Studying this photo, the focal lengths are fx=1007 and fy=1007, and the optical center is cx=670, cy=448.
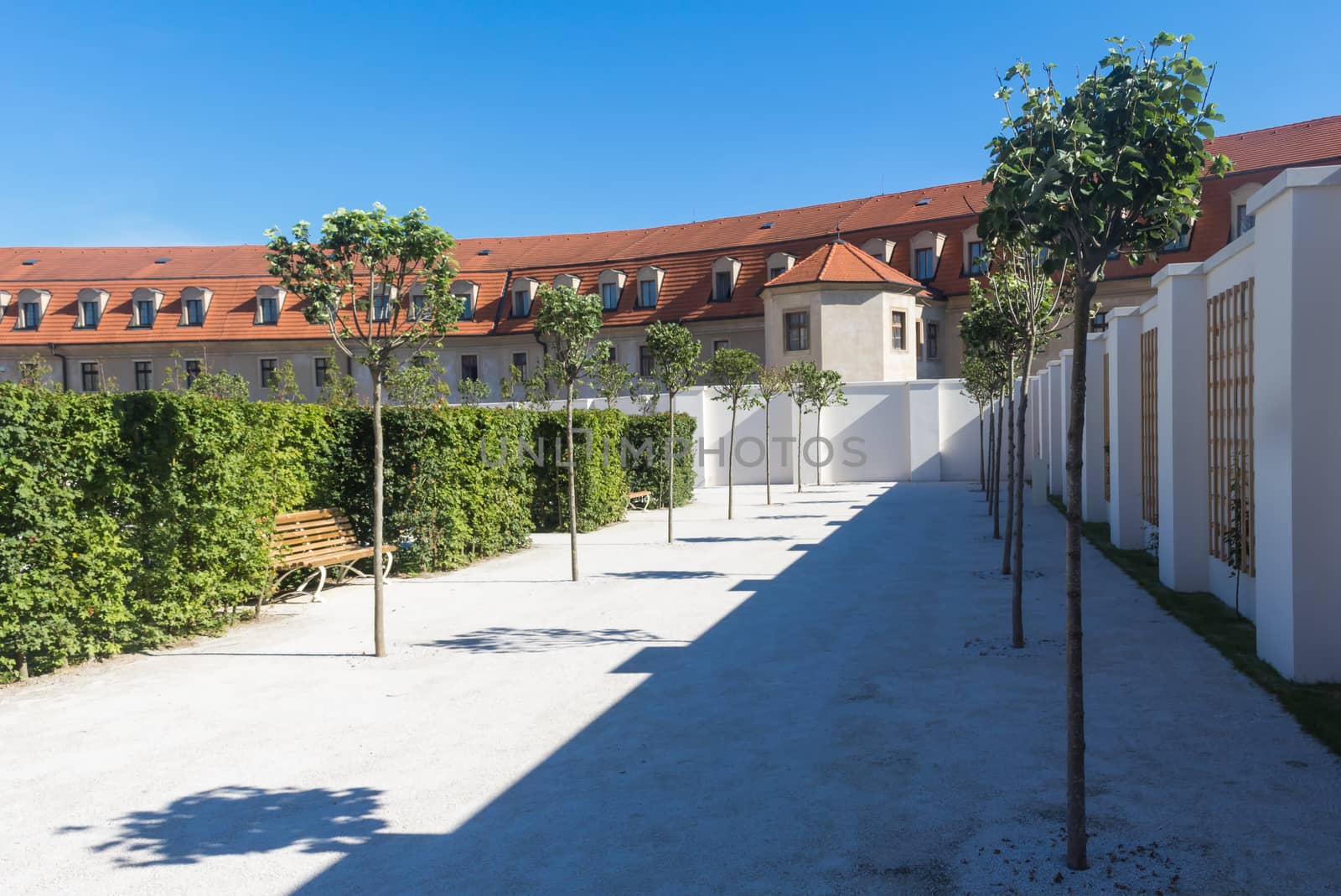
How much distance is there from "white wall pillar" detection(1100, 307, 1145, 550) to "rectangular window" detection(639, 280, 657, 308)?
34877mm

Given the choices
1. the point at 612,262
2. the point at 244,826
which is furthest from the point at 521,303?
the point at 244,826

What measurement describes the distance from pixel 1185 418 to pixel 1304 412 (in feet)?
11.9

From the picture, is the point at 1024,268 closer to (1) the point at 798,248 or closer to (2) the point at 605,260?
(1) the point at 798,248

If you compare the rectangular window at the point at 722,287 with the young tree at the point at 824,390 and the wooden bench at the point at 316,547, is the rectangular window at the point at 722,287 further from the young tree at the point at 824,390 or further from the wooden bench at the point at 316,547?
the wooden bench at the point at 316,547

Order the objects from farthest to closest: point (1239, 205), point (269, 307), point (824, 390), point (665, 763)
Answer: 1. point (269, 307)
2. point (1239, 205)
3. point (824, 390)
4. point (665, 763)

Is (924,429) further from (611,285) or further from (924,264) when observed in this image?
(611,285)

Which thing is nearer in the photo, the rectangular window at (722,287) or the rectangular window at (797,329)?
the rectangular window at (797,329)

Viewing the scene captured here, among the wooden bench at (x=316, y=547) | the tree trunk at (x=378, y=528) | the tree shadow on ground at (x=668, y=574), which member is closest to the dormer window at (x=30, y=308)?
the wooden bench at (x=316, y=547)

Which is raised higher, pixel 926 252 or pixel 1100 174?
pixel 926 252

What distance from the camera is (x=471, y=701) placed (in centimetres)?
683

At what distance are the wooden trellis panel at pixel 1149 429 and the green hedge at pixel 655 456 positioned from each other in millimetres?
12892

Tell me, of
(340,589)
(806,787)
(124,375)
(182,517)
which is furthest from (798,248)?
(806,787)

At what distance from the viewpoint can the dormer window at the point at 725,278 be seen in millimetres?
46062

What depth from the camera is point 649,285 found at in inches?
1900
